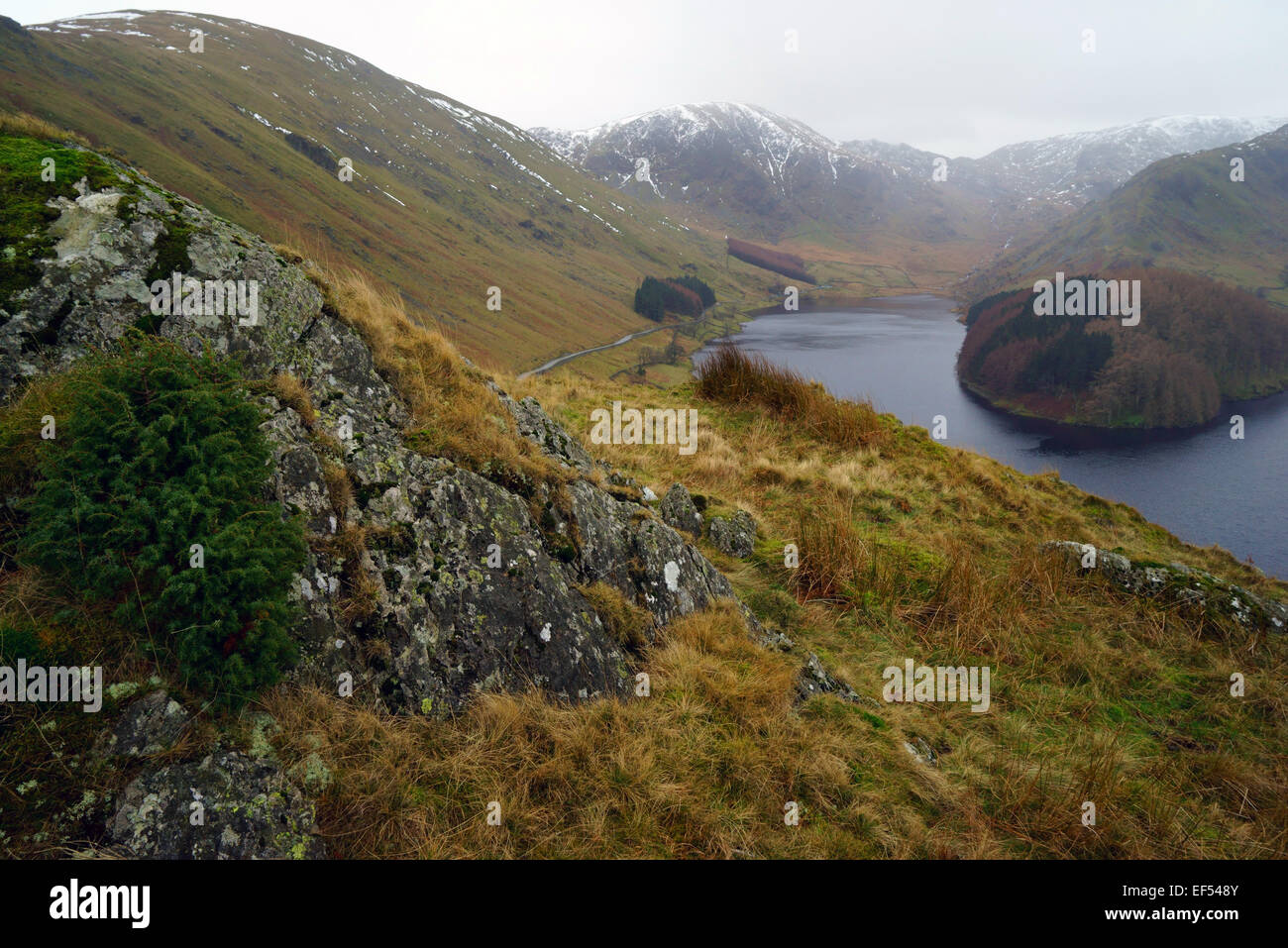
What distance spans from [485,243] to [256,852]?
503 ft

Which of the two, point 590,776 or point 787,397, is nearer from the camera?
point 590,776

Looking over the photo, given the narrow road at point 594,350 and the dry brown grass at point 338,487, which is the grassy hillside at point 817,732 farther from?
the narrow road at point 594,350

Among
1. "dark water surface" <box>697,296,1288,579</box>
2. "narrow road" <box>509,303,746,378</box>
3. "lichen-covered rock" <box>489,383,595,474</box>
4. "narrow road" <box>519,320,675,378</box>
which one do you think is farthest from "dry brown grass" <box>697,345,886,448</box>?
"narrow road" <box>519,320,675,378</box>

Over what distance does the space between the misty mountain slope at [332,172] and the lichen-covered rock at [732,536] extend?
5944 cm

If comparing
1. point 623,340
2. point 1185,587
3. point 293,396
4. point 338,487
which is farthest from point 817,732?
point 623,340

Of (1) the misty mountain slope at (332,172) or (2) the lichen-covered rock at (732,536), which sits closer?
(2) the lichen-covered rock at (732,536)

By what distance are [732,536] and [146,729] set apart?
6756 millimetres

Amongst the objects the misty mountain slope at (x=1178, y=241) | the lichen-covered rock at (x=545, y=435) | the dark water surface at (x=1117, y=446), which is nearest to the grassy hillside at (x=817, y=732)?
Answer: the lichen-covered rock at (x=545, y=435)

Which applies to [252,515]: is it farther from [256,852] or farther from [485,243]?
[485,243]

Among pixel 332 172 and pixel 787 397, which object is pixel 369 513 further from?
pixel 332 172

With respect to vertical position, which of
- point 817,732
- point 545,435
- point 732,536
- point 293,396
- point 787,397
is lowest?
point 817,732

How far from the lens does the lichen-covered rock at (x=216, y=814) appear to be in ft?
8.52

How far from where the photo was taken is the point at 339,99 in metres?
184

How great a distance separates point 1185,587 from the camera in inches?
315
